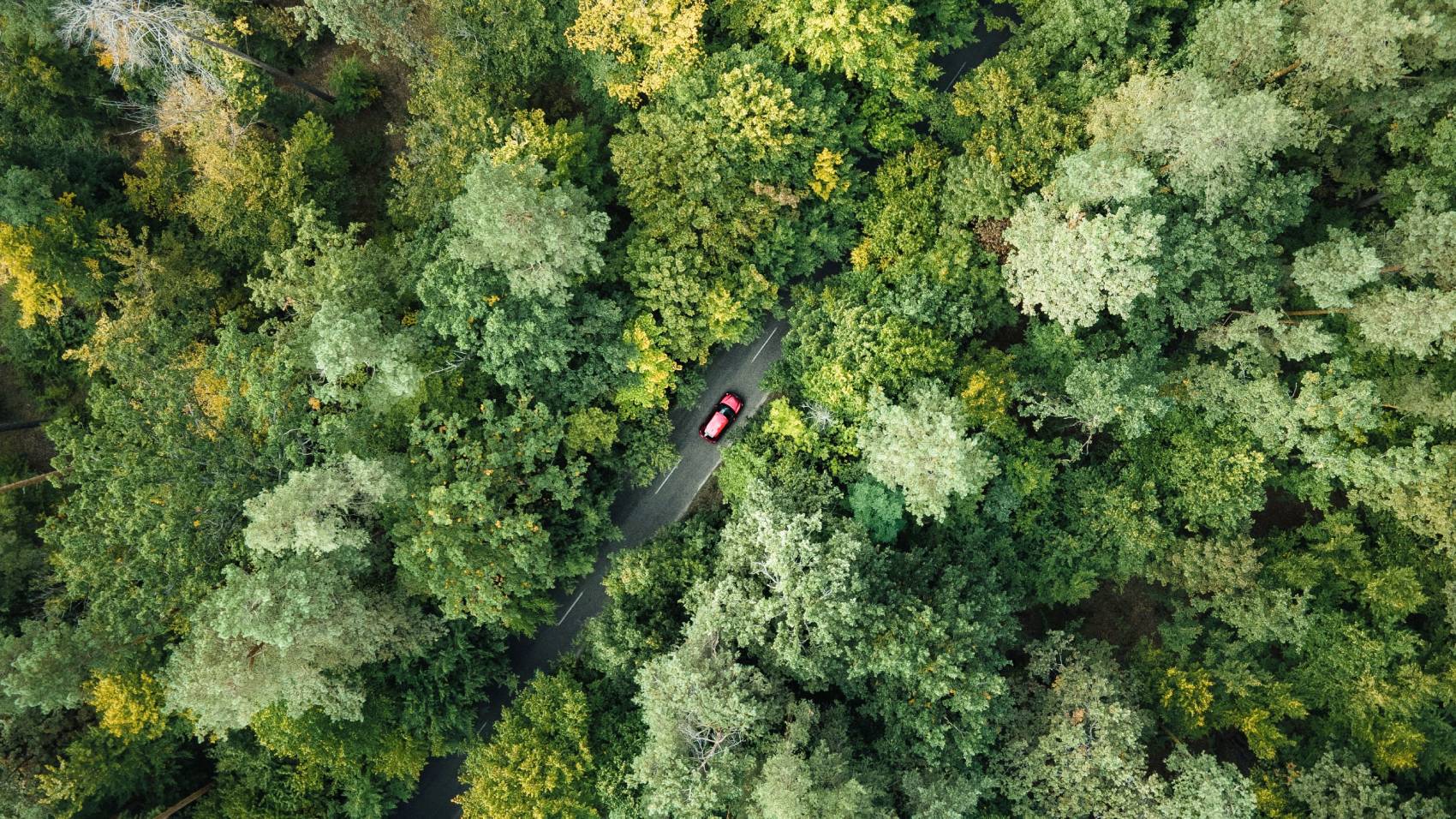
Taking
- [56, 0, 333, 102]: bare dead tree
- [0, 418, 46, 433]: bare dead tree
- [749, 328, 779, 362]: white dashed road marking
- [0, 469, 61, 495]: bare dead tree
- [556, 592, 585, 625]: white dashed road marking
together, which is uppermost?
[749, 328, 779, 362]: white dashed road marking

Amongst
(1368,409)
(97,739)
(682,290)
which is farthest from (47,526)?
(1368,409)

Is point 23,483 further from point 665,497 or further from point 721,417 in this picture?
point 721,417

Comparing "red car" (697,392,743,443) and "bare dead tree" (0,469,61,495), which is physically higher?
"red car" (697,392,743,443)

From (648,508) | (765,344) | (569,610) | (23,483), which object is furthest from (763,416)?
(23,483)

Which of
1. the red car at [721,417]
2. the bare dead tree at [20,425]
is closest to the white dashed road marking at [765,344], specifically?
the red car at [721,417]

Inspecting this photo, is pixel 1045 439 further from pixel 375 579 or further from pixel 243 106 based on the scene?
pixel 243 106

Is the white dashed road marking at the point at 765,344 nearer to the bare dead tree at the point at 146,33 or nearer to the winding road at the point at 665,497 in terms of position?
the winding road at the point at 665,497

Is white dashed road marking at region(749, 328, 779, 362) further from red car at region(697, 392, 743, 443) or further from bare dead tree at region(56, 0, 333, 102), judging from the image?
bare dead tree at region(56, 0, 333, 102)

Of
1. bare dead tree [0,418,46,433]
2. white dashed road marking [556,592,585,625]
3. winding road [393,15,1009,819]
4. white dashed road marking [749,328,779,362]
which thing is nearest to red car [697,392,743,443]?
winding road [393,15,1009,819]
